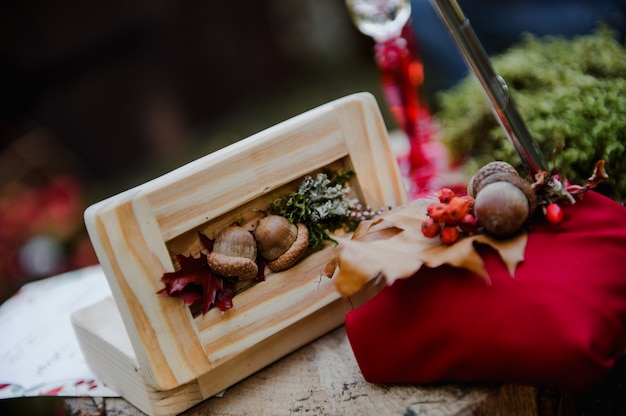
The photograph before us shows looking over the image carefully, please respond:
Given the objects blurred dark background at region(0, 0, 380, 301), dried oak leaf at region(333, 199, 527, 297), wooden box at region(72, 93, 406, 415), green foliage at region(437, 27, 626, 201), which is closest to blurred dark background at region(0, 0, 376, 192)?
blurred dark background at region(0, 0, 380, 301)

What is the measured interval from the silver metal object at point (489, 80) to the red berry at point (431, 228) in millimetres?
238

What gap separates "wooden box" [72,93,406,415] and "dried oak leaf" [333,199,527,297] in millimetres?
173

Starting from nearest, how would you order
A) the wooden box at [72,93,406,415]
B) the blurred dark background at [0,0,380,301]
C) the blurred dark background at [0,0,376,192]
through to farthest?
1. the wooden box at [72,93,406,415]
2. the blurred dark background at [0,0,380,301]
3. the blurred dark background at [0,0,376,192]

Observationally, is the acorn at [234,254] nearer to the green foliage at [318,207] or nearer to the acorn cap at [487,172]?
the green foliage at [318,207]

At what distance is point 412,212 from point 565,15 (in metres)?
1.55

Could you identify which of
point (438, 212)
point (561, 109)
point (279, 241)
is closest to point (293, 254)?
point (279, 241)

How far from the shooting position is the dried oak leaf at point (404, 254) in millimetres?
816

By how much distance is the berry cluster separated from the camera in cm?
87

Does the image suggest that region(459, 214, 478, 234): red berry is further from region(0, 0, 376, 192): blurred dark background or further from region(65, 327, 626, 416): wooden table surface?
region(0, 0, 376, 192): blurred dark background

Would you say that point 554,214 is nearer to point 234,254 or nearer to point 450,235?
point 450,235

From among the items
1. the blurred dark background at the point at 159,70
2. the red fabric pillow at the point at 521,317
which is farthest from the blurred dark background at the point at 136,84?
the red fabric pillow at the point at 521,317

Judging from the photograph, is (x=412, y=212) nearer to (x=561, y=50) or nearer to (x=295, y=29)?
(x=561, y=50)

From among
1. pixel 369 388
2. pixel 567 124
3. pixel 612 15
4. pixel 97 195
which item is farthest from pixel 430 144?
pixel 97 195

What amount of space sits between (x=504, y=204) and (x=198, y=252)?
1.67 feet
